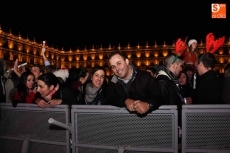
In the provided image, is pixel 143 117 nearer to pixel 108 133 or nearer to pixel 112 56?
pixel 108 133

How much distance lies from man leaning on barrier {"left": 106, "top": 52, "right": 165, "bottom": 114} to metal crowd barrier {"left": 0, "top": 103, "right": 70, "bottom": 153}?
0.70 m

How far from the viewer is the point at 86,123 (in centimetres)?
343

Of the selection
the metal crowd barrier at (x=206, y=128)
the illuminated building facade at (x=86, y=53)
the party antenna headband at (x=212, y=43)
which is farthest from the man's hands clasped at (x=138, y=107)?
the illuminated building facade at (x=86, y=53)

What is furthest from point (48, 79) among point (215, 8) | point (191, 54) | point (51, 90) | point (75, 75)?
point (215, 8)

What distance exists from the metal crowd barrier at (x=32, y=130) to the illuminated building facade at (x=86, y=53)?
54.5 metres

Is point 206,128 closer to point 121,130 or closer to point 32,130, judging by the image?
point 121,130

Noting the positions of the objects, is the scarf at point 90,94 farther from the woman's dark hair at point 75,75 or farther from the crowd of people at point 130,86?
the woman's dark hair at point 75,75

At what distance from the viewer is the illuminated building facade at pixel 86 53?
59219mm

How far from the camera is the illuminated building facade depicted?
194 feet

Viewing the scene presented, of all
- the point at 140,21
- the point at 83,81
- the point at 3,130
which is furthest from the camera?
the point at 140,21

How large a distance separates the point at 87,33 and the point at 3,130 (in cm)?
6605

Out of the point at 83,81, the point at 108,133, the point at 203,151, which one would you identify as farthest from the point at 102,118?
the point at 83,81

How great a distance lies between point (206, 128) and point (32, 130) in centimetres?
236

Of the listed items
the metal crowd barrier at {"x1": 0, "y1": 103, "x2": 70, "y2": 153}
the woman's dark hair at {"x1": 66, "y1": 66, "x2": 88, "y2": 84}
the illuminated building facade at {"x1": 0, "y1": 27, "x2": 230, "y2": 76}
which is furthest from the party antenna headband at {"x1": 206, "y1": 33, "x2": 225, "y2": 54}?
the illuminated building facade at {"x1": 0, "y1": 27, "x2": 230, "y2": 76}
